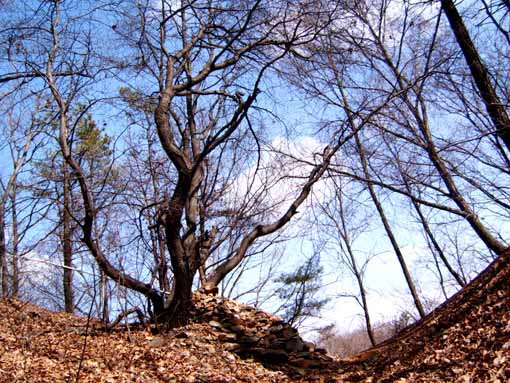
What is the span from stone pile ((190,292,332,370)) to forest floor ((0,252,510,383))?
2 cm

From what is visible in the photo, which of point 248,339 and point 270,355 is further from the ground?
point 248,339

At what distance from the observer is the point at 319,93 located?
29.5ft

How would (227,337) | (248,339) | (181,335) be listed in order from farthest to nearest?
(248,339), (227,337), (181,335)

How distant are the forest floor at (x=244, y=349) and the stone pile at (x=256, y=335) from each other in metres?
0.02

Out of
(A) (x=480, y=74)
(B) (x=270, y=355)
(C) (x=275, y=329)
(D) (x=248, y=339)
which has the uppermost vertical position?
(A) (x=480, y=74)

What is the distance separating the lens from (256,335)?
691 cm

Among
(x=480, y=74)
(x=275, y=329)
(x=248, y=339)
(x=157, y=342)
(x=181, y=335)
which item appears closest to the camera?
(x=157, y=342)

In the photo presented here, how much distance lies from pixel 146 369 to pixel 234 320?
82.8 inches

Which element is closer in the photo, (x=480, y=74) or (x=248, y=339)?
(x=248, y=339)

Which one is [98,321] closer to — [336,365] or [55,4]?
[336,365]

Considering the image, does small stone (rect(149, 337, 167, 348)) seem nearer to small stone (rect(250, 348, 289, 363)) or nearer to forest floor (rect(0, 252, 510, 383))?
forest floor (rect(0, 252, 510, 383))

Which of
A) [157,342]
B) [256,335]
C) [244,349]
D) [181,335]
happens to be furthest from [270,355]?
[157,342]

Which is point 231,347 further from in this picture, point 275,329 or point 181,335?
point 275,329

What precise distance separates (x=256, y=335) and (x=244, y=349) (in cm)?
45
